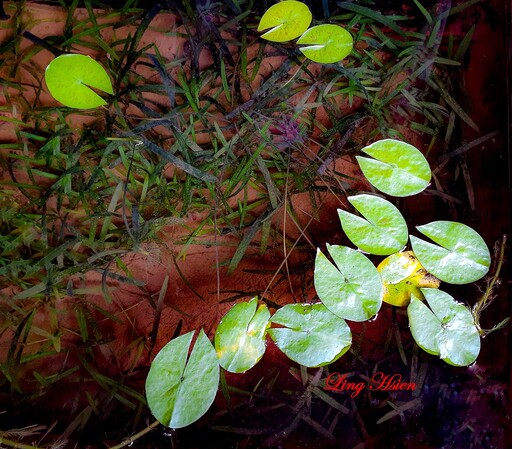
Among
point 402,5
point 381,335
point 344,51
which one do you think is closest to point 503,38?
point 402,5

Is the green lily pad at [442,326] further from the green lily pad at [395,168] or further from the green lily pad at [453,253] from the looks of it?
the green lily pad at [395,168]

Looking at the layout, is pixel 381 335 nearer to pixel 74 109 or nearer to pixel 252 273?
pixel 252 273

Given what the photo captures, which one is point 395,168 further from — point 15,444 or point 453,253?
point 15,444

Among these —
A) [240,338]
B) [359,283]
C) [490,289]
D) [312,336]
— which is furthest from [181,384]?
[490,289]

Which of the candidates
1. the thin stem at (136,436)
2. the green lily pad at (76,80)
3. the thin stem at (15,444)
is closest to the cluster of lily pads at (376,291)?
the thin stem at (136,436)

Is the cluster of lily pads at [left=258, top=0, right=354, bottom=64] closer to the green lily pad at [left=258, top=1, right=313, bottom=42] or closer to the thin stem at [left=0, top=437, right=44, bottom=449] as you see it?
the green lily pad at [left=258, top=1, right=313, bottom=42]

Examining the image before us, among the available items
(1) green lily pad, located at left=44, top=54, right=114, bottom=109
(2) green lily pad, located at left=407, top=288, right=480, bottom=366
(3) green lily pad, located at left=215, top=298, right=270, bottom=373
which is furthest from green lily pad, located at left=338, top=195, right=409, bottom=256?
(1) green lily pad, located at left=44, top=54, right=114, bottom=109
